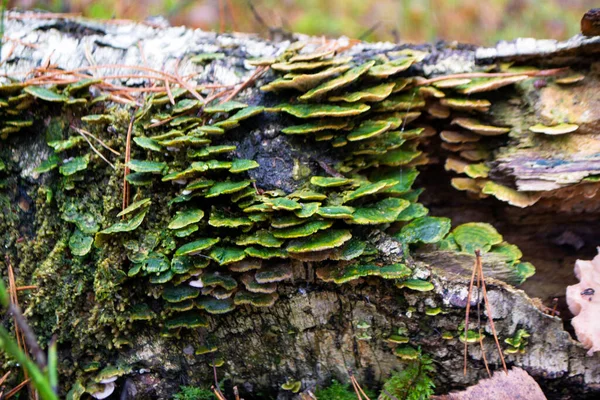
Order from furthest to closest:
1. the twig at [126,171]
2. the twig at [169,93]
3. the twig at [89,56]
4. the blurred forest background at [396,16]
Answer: the blurred forest background at [396,16] → the twig at [89,56] → the twig at [169,93] → the twig at [126,171]

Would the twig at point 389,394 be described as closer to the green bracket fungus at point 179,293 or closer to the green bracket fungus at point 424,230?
the green bracket fungus at point 424,230

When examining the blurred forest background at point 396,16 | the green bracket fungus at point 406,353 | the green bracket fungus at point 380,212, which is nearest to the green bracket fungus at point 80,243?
the green bracket fungus at point 380,212

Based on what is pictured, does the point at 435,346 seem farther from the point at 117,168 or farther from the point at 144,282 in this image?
the point at 117,168

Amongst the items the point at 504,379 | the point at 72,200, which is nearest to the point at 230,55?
the point at 72,200

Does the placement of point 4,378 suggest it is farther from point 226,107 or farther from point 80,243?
point 226,107

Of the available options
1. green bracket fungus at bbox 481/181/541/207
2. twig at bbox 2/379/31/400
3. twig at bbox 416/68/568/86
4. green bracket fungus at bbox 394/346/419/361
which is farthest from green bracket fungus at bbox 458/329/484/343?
twig at bbox 2/379/31/400
